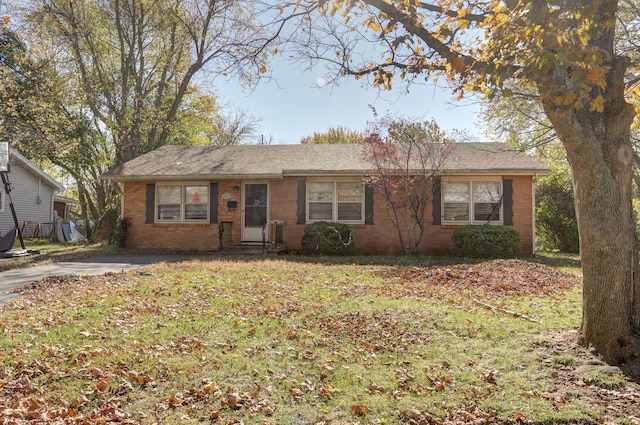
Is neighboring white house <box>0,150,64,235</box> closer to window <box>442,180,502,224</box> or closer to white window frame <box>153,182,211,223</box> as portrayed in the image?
white window frame <box>153,182,211,223</box>

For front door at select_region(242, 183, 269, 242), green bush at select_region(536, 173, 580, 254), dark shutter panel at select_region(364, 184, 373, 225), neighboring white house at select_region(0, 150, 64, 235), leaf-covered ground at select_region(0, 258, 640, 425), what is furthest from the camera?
neighboring white house at select_region(0, 150, 64, 235)

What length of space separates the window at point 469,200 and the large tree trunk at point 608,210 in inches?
399

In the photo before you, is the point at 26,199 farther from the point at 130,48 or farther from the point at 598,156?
the point at 598,156

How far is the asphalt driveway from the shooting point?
26.1ft

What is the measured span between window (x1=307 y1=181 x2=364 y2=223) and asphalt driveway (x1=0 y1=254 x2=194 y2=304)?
5281 mm

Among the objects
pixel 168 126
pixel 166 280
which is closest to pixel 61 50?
pixel 168 126

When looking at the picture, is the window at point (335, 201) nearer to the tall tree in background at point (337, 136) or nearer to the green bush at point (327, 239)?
the green bush at point (327, 239)

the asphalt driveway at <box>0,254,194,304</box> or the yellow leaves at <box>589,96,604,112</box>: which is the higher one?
the yellow leaves at <box>589,96,604,112</box>

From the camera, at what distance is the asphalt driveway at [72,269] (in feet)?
26.1

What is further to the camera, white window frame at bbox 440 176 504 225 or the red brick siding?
white window frame at bbox 440 176 504 225

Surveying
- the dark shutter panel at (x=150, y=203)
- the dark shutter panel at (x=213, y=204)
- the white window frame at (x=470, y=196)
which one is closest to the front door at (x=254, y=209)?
the dark shutter panel at (x=213, y=204)

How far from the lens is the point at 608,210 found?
3.83 metres

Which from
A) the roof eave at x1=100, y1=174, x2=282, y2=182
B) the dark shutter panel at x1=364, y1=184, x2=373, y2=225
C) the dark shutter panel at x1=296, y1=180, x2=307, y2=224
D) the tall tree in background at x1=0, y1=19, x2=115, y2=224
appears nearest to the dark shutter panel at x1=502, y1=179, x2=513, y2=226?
the dark shutter panel at x1=364, y1=184, x2=373, y2=225

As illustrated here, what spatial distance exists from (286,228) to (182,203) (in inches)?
158
